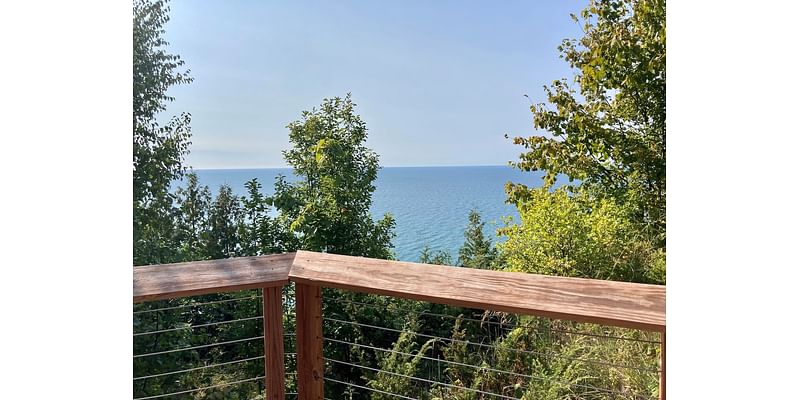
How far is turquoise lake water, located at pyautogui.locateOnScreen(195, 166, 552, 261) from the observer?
459 cm

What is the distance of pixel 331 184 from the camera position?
4.56m

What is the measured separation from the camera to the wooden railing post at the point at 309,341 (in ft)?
5.31

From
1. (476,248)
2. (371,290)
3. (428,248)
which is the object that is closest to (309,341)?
(371,290)

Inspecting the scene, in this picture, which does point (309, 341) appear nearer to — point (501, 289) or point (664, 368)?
point (501, 289)

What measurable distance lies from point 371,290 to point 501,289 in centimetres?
36

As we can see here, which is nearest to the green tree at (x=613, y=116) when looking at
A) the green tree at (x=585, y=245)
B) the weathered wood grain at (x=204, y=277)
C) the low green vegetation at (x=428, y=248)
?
the low green vegetation at (x=428, y=248)

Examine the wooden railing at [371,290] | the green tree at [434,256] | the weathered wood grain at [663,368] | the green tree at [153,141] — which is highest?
the green tree at [153,141]

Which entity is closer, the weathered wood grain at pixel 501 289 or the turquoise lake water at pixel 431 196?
the weathered wood grain at pixel 501 289

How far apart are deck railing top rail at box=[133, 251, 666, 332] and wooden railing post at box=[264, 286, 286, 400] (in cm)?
6

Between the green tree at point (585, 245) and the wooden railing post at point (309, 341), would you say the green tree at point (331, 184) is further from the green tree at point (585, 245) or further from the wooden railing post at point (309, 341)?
the wooden railing post at point (309, 341)

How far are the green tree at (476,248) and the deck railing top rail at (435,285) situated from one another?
305cm

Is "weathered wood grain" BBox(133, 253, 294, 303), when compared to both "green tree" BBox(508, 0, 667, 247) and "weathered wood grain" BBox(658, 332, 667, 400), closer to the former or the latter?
"weathered wood grain" BBox(658, 332, 667, 400)

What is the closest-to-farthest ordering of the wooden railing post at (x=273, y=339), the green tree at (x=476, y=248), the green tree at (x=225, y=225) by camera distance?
the wooden railing post at (x=273, y=339) → the green tree at (x=225, y=225) → the green tree at (x=476, y=248)

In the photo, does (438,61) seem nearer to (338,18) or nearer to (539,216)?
(338,18)
